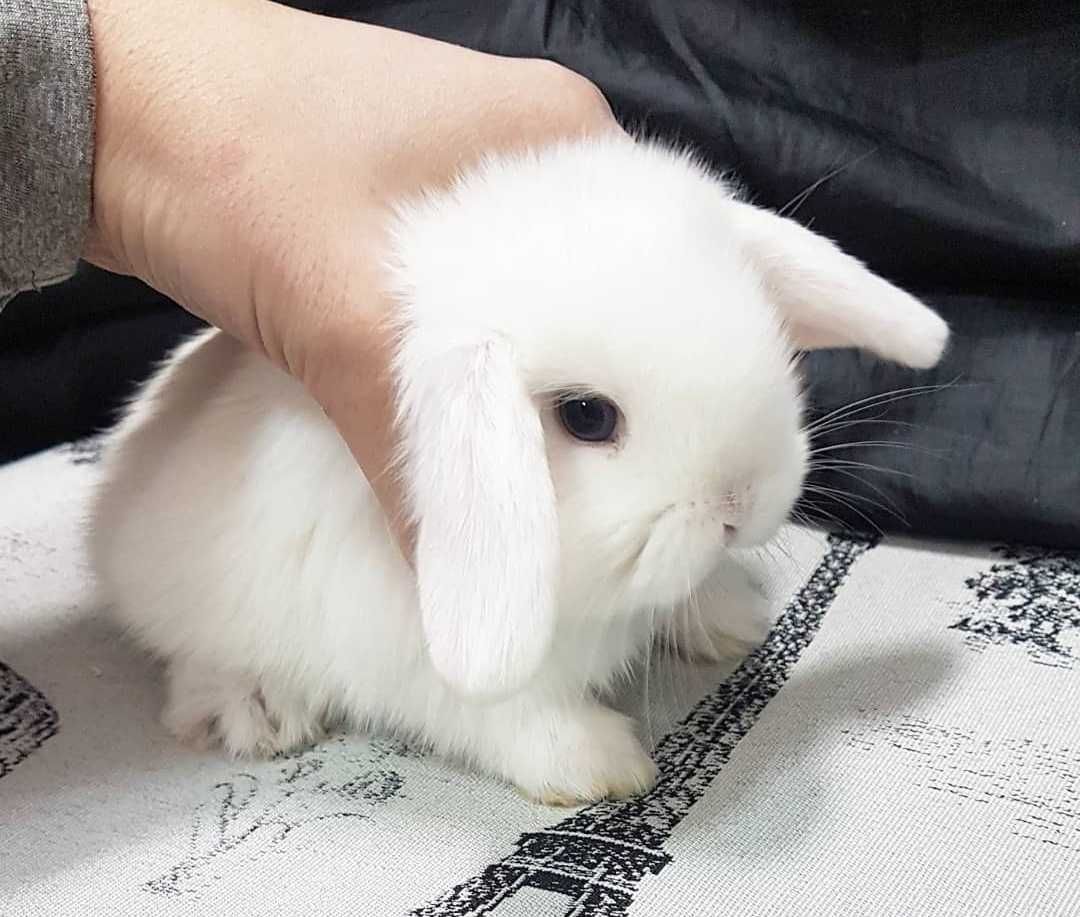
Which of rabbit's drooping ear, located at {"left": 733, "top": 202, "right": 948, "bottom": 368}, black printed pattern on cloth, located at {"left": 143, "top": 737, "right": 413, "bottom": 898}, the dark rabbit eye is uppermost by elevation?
rabbit's drooping ear, located at {"left": 733, "top": 202, "right": 948, "bottom": 368}

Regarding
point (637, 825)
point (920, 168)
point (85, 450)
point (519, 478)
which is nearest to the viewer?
point (519, 478)

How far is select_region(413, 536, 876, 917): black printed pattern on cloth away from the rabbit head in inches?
6.0

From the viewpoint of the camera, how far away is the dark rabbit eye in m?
0.75

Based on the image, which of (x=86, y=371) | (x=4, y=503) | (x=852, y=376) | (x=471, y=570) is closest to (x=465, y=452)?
(x=471, y=570)

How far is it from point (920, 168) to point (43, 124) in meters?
0.80

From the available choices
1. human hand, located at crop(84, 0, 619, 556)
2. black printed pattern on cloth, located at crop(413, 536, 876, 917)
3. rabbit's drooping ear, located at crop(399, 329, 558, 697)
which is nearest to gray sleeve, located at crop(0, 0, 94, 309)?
human hand, located at crop(84, 0, 619, 556)

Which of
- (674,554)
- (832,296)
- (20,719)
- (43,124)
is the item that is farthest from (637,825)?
(43,124)

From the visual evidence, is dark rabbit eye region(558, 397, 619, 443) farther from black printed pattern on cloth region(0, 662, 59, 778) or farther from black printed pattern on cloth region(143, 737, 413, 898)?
black printed pattern on cloth region(0, 662, 59, 778)

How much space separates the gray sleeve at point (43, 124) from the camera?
81cm

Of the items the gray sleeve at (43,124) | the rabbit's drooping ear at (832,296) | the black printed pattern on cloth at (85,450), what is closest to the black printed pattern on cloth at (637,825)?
the rabbit's drooping ear at (832,296)

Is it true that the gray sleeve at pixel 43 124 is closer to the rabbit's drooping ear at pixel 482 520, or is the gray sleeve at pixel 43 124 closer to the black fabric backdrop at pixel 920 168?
the rabbit's drooping ear at pixel 482 520

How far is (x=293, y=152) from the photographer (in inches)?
31.0

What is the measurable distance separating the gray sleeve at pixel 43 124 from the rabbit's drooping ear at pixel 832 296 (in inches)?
19.0

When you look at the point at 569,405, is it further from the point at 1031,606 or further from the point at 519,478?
the point at 1031,606
